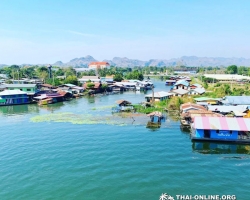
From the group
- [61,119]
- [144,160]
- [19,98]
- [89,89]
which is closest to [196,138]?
[144,160]

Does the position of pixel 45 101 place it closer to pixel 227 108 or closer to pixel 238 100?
pixel 227 108

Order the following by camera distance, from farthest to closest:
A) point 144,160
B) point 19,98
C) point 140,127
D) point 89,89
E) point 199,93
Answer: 1. point 89,89
2. point 199,93
3. point 19,98
4. point 140,127
5. point 144,160

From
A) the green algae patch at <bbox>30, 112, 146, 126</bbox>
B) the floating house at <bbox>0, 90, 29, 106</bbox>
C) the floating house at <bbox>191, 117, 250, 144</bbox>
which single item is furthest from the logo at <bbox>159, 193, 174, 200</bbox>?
the floating house at <bbox>0, 90, 29, 106</bbox>

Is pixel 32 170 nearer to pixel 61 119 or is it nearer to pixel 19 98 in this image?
pixel 61 119

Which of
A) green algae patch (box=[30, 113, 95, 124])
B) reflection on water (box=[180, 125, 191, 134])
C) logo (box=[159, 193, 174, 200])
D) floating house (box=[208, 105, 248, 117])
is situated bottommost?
logo (box=[159, 193, 174, 200])

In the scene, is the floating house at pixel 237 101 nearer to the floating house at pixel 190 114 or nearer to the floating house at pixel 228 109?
the floating house at pixel 228 109

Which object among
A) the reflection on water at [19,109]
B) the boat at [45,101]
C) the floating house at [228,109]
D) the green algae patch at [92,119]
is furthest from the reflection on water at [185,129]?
the boat at [45,101]

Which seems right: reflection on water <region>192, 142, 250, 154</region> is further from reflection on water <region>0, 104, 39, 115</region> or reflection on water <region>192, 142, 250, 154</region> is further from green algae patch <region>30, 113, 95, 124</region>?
reflection on water <region>0, 104, 39, 115</region>
